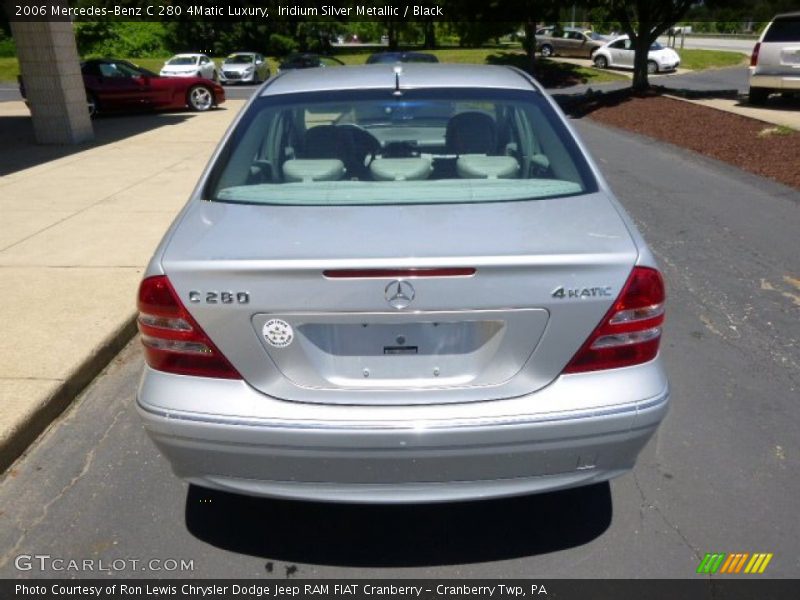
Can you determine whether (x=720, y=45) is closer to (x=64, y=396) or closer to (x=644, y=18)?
(x=644, y=18)

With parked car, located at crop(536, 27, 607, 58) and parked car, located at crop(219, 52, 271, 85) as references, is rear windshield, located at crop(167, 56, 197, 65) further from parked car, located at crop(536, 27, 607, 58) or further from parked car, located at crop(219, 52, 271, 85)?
parked car, located at crop(536, 27, 607, 58)

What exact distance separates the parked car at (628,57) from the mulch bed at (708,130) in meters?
13.7

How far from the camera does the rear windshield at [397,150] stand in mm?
3047

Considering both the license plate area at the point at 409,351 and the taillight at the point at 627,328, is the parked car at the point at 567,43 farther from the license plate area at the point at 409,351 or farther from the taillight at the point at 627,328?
the license plate area at the point at 409,351

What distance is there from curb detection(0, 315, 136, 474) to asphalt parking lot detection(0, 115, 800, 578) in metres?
0.06

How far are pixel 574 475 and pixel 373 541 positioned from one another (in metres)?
0.87

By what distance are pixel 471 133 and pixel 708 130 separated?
1160cm

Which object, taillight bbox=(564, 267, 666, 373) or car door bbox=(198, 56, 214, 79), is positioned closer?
taillight bbox=(564, 267, 666, 373)

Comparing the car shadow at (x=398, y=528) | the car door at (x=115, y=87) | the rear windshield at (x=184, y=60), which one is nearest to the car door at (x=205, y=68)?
the rear windshield at (x=184, y=60)

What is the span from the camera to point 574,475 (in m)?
2.48

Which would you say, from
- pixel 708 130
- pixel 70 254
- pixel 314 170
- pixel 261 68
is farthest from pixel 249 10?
pixel 314 170

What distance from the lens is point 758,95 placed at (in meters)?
17.2
